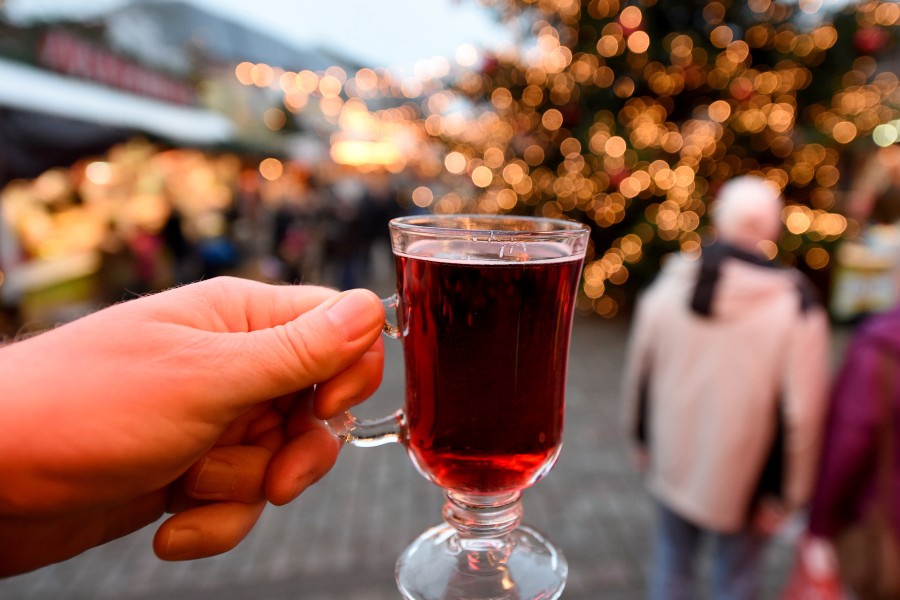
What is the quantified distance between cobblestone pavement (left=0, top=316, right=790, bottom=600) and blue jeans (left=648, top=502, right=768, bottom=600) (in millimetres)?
329

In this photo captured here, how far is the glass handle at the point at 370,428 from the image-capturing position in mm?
1041

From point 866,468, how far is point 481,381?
1.72 meters

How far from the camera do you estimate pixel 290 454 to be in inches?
45.6

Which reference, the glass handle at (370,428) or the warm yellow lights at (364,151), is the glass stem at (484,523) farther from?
the warm yellow lights at (364,151)

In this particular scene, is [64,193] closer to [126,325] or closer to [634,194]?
[634,194]

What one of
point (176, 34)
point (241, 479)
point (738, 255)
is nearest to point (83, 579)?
point (241, 479)

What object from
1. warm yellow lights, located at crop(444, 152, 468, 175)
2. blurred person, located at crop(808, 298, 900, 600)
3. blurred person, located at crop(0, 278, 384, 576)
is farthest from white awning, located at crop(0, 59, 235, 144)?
blurred person, located at crop(808, 298, 900, 600)

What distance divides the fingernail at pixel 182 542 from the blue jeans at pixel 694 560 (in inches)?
84.1

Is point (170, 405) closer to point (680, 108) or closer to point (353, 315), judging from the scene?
point (353, 315)

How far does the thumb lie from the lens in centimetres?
Answer: 92

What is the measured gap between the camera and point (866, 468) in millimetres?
1970

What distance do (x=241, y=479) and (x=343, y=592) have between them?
203 centimetres

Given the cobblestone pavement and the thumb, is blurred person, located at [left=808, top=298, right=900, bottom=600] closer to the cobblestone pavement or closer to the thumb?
the cobblestone pavement

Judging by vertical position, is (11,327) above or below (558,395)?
below
